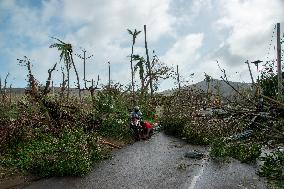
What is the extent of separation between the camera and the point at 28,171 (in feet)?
41.2

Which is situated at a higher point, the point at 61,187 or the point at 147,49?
the point at 147,49

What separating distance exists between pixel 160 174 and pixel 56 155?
373 cm

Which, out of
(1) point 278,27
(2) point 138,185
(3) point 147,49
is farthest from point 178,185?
(3) point 147,49

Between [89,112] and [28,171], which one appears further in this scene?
[89,112]

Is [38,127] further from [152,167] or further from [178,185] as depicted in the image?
[178,185]

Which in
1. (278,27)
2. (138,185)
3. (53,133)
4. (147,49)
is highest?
(147,49)

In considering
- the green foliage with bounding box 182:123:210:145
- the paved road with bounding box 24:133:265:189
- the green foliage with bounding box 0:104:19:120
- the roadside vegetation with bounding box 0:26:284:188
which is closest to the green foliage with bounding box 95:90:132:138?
the roadside vegetation with bounding box 0:26:284:188

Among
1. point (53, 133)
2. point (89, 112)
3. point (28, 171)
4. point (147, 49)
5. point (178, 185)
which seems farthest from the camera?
point (147, 49)

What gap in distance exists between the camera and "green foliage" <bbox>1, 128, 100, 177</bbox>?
12.5 meters

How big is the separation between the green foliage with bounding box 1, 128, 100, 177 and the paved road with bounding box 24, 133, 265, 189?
0.42m

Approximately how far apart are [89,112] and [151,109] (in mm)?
6746

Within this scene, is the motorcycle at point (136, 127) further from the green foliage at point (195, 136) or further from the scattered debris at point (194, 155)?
the scattered debris at point (194, 155)

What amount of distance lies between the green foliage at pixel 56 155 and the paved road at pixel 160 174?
1.37ft

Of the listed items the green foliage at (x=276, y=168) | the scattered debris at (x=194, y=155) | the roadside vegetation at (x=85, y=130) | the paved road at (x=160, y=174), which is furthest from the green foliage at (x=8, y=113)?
the green foliage at (x=276, y=168)
